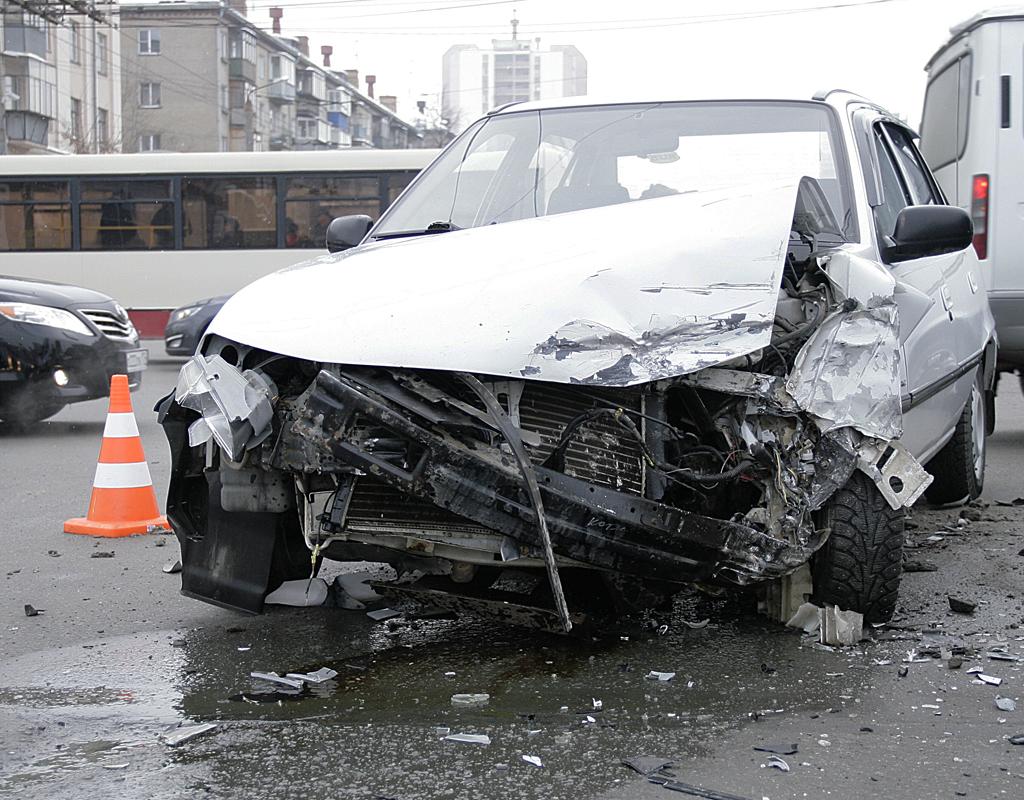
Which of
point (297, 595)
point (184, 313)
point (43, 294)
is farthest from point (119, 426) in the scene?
point (184, 313)

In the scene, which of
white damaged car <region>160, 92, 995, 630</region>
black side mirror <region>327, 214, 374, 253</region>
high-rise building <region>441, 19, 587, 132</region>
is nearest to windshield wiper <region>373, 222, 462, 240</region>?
black side mirror <region>327, 214, 374, 253</region>

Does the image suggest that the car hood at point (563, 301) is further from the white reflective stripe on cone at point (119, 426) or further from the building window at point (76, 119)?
the building window at point (76, 119)

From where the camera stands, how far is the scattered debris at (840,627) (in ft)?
13.6

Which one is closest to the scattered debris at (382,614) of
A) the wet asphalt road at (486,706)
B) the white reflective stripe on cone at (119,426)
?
the wet asphalt road at (486,706)

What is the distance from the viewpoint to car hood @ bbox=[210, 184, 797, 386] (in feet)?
11.6

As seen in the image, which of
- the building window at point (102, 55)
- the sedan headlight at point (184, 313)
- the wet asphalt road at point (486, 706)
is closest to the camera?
the wet asphalt road at point (486, 706)

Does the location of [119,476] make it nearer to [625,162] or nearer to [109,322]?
[625,162]

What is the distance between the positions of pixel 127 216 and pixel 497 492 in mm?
17396

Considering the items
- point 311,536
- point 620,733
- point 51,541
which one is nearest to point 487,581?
point 311,536

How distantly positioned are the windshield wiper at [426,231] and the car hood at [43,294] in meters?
6.04

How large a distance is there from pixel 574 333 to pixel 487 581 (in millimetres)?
1171

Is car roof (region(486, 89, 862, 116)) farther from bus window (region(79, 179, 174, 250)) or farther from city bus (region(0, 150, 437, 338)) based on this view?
bus window (region(79, 179, 174, 250))

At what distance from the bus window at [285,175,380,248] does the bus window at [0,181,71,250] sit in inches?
134

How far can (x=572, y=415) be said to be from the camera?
3697mm
